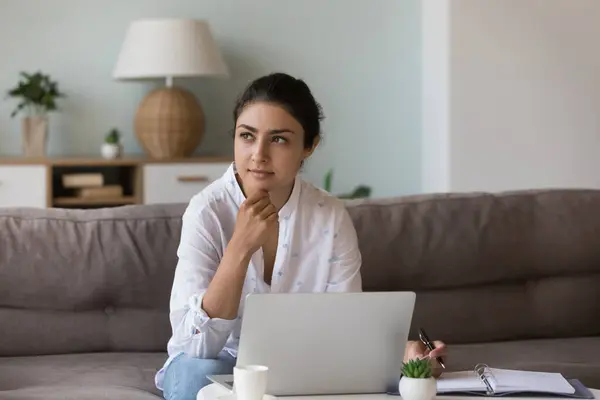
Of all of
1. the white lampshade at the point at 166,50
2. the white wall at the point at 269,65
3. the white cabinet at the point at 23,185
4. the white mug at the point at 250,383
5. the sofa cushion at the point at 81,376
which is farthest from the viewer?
the white wall at the point at 269,65

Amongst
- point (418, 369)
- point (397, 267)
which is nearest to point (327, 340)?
point (418, 369)

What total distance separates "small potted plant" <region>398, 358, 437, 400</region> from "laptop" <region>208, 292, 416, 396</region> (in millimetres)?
67

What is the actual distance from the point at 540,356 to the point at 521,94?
2325 millimetres

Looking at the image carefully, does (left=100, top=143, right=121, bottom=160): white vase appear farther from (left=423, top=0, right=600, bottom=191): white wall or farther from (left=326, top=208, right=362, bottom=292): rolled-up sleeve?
(left=326, top=208, right=362, bottom=292): rolled-up sleeve

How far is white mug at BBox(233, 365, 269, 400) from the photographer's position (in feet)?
5.41

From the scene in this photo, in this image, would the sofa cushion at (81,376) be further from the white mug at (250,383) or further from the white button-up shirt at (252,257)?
the white mug at (250,383)

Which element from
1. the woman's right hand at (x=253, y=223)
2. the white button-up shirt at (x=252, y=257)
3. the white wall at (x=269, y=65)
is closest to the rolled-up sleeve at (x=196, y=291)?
the white button-up shirt at (x=252, y=257)

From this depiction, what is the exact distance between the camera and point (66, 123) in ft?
16.2

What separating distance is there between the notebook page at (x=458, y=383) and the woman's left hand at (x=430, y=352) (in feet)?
0.06

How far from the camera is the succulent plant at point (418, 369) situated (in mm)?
1735

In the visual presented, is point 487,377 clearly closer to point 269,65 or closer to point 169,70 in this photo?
point 169,70

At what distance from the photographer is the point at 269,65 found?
507cm

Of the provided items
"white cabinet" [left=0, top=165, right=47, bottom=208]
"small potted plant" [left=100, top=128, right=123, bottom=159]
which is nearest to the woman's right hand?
"white cabinet" [left=0, top=165, right=47, bottom=208]

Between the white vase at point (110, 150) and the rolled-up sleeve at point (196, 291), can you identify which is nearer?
the rolled-up sleeve at point (196, 291)
